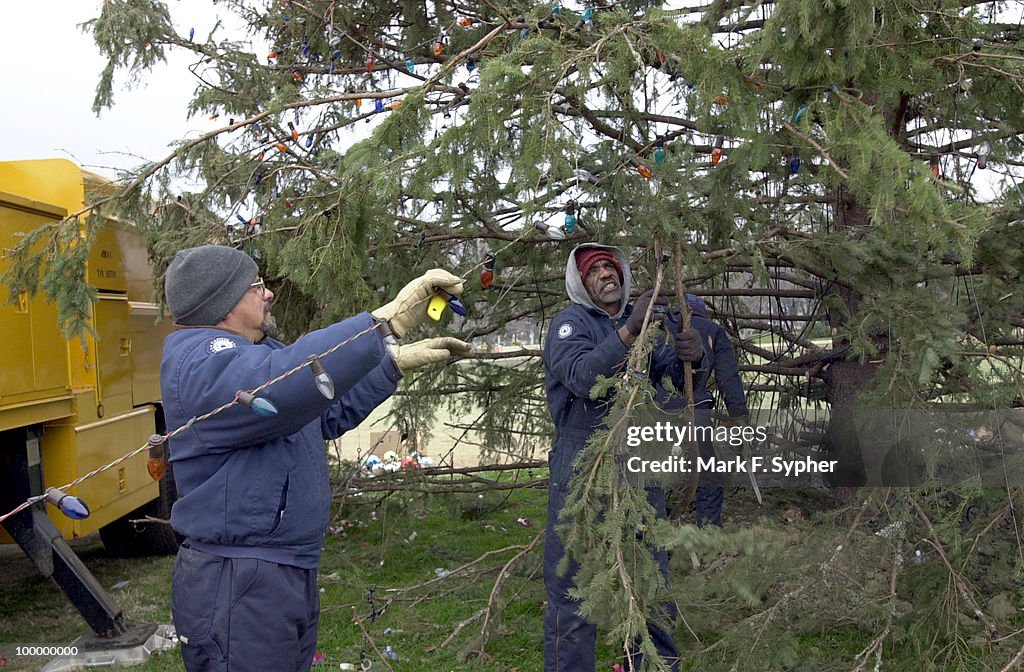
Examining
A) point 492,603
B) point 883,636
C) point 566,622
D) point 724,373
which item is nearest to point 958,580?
point 883,636

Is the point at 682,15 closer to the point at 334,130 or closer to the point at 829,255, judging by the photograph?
the point at 829,255

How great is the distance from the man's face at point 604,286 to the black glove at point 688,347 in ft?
1.56

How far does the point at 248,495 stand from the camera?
2.28 m

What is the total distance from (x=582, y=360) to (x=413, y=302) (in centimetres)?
109

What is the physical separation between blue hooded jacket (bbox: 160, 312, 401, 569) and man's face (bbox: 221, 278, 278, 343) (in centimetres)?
6

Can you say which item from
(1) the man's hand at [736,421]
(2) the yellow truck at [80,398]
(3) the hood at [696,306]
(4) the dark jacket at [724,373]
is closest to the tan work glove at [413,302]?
(3) the hood at [696,306]

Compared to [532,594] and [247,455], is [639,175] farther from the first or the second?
[532,594]

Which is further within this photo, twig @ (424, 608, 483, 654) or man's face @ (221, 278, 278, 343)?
twig @ (424, 608, 483, 654)

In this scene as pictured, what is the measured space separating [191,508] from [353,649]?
2510mm

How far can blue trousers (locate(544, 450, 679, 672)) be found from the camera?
11.3 feet

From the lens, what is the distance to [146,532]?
6488 millimetres

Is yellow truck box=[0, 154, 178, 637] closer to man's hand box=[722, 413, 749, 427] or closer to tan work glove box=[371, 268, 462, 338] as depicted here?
tan work glove box=[371, 268, 462, 338]

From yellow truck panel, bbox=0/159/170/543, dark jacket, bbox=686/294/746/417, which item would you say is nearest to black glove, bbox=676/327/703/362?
dark jacket, bbox=686/294/746/417

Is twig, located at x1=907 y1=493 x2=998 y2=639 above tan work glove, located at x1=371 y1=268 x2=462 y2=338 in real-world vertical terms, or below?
below
